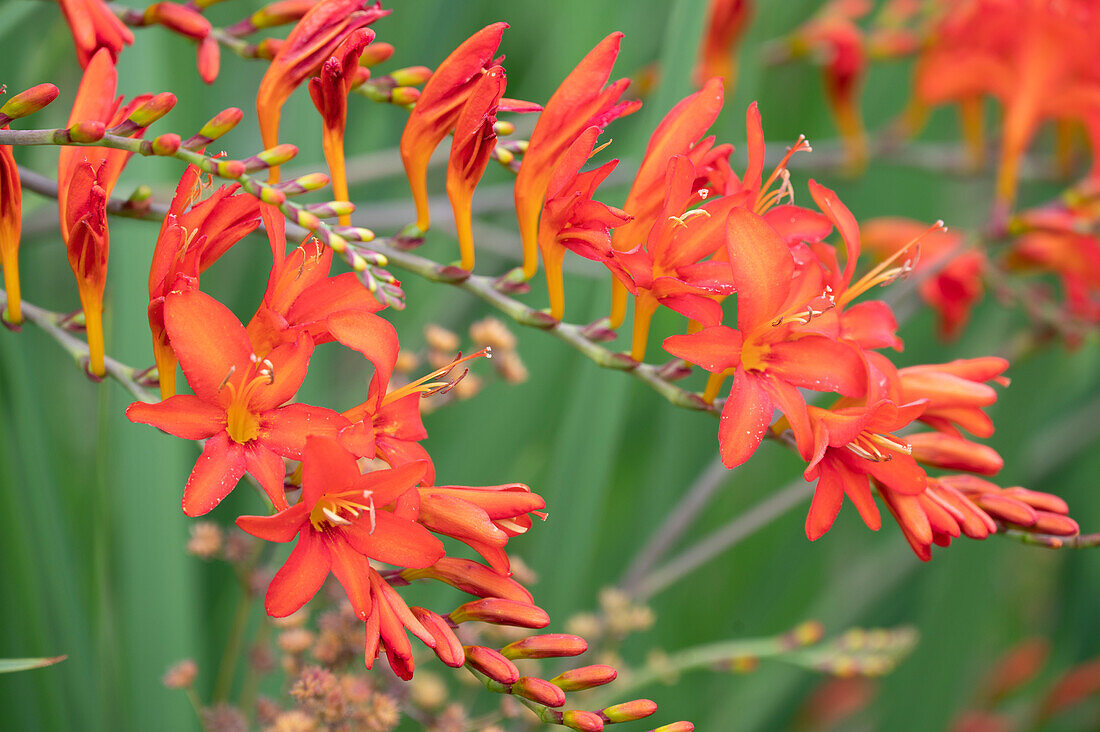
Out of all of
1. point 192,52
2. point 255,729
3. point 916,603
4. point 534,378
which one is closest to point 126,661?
point 255,729

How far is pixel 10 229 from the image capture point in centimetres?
40

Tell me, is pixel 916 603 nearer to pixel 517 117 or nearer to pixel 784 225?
pixel 517 117

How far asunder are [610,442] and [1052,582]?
90 cm

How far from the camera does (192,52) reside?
93 centimetres

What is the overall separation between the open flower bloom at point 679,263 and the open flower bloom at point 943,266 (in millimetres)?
445

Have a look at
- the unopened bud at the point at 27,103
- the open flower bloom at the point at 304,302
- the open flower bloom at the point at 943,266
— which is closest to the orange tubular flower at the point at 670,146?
the open flower bloom at the point at 304,302

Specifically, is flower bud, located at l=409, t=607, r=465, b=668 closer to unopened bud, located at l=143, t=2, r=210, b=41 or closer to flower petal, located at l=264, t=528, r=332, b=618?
flower petal, located at l=264, t=528, r=332, b=618

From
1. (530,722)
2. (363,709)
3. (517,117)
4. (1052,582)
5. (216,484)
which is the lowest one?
(1052,582)

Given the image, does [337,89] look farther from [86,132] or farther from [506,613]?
[506,613]

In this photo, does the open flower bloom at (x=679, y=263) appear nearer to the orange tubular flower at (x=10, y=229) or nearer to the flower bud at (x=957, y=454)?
the flower bud at (x=957, y=454)

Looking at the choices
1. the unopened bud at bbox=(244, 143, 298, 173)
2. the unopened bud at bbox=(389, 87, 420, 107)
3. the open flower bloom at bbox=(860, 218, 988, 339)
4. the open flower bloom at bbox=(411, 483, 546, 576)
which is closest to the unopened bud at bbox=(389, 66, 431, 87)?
the unopened bud at bbox=(389, 87, 420, 107)

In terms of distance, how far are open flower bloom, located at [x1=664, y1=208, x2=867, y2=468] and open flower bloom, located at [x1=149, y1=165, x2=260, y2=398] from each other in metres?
0.18

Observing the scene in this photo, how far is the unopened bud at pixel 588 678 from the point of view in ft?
1.32

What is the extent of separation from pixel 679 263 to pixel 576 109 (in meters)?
0.08
